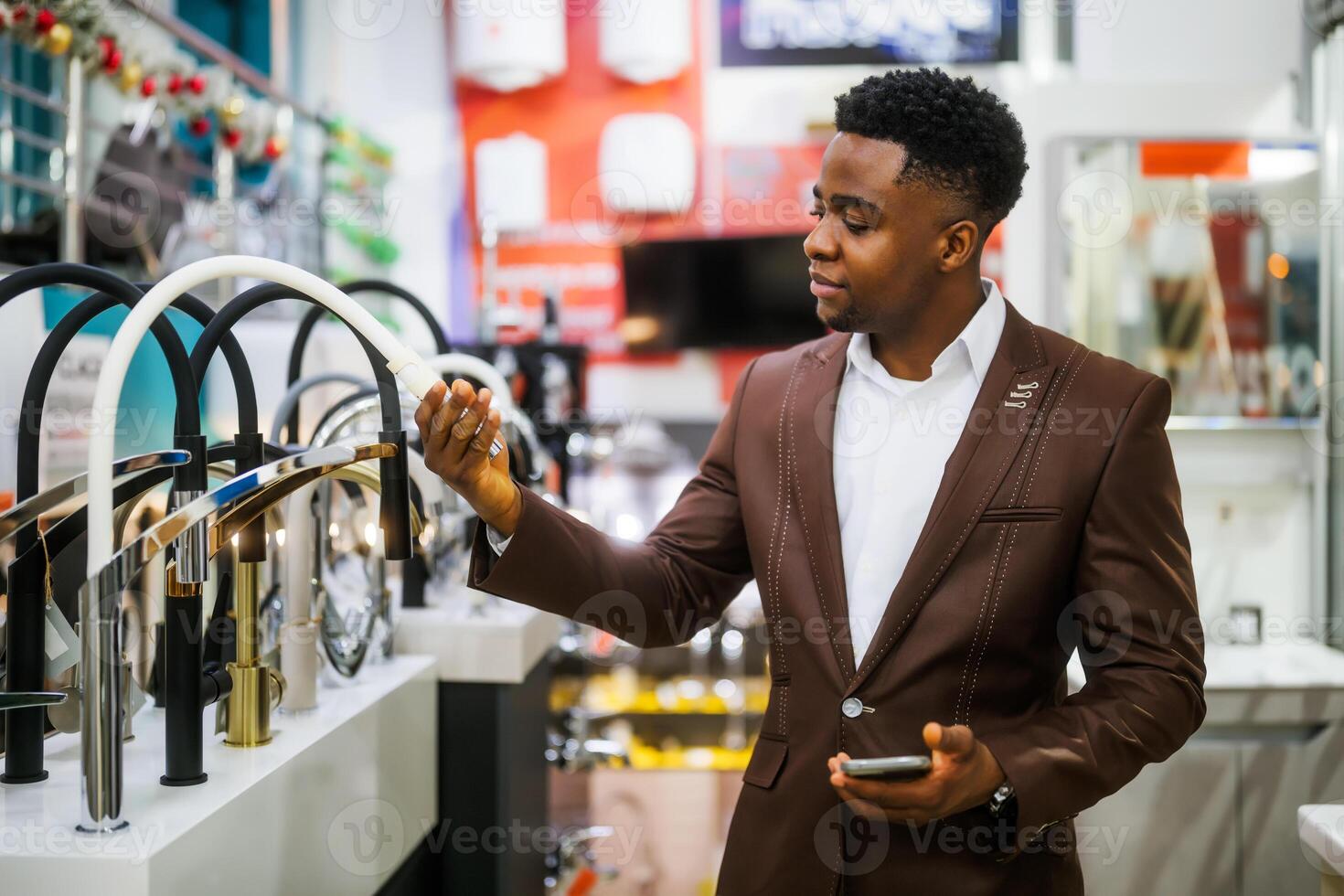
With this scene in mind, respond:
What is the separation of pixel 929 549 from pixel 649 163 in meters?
4.18

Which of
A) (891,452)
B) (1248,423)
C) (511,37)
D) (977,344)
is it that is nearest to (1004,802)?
(891,452)

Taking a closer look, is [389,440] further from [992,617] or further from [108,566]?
[992,617]

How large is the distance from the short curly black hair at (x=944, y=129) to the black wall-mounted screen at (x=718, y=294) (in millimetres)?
3525

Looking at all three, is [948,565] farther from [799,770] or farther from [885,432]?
[799,770]

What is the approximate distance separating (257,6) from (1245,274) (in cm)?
437

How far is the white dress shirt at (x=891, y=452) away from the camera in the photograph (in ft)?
4.25

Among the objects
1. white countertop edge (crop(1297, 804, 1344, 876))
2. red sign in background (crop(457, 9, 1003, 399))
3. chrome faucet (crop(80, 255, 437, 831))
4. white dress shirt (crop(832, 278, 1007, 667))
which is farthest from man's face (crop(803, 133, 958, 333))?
red sign in background (crop(457, 9, 1003, 399))

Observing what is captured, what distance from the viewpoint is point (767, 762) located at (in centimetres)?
133

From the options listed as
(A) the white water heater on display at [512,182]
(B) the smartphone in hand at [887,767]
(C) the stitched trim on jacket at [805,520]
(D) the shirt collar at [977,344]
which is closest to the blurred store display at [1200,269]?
(D) the shirt collar at [977,344]

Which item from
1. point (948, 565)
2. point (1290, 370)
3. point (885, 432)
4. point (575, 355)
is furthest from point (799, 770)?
point (575, 355)

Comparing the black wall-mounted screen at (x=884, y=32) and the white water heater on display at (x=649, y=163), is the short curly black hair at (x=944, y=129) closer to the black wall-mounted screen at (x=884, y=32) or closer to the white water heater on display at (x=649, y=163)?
the black wall-mounted screen at (x=884, y=32)

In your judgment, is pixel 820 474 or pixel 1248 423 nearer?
pixel 820 474

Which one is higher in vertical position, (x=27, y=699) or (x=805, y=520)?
(x=805, y=520)

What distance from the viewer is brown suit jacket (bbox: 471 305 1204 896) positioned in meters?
1.17
